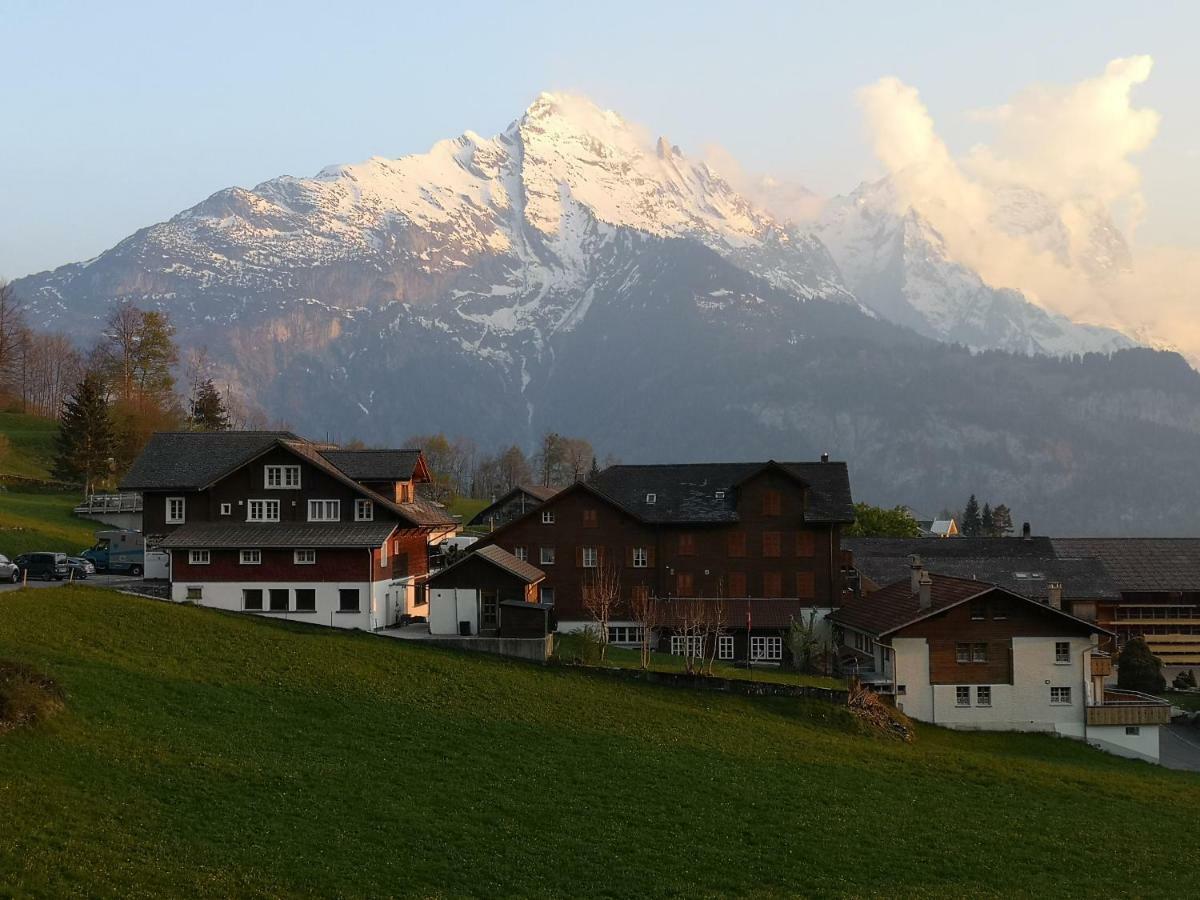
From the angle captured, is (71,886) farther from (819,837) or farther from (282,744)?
(819,837)

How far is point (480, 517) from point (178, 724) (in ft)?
236

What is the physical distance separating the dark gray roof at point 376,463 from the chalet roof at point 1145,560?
157ft

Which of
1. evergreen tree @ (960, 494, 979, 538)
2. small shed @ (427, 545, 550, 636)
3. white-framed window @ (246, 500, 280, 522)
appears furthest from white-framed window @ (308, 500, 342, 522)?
evergreen tree @ (960, 494, 979, 538)

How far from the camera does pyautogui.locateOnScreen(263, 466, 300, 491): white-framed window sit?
59.8 metres

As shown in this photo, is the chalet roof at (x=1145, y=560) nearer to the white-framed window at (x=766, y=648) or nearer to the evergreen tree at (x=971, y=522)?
the white-framed window at (x=766, y=648)

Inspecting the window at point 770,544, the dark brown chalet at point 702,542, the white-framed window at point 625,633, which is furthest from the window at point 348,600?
the window at point 770,544

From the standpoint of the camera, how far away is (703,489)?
70375mm

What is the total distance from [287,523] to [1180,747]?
4616 cm

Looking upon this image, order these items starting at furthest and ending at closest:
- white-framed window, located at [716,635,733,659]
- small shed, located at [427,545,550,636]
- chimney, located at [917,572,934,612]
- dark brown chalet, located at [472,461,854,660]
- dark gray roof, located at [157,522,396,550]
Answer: dark brown chalet, located at [472,461,854,660] → white-framed window, located at [716,635,733,659] → chimney, located at [917,572,934,612] → small shed, located at [427,545,550,636] → dark gray roof, located at [157,522,396,550]

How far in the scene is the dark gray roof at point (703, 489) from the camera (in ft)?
223

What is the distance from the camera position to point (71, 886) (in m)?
19.2

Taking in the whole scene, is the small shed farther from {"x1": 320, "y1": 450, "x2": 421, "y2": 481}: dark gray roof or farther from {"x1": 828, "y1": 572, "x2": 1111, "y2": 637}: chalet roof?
{"x1": 828, "y1": 572, "x2": 1111, "y2": 637}: chalet roof

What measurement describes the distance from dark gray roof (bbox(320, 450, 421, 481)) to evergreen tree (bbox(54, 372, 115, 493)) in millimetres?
39972

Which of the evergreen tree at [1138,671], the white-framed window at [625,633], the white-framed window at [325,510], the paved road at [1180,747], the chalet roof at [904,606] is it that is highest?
the white-framed window at [325,510]
